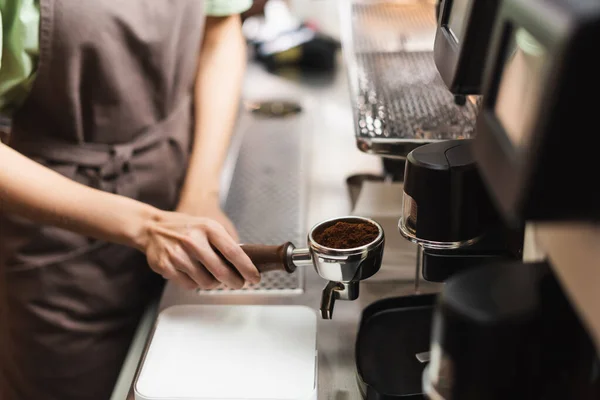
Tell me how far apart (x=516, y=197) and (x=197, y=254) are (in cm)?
47

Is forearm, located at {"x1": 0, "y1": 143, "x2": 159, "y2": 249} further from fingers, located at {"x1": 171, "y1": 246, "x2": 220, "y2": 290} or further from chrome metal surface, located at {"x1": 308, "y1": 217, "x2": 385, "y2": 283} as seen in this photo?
chrome metal surface, located at {"x1": 308, "y1": 217, "x2": 385, "y2": 283}

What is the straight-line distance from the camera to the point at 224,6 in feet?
3.71

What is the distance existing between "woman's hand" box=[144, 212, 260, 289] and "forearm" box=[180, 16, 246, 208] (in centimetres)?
23

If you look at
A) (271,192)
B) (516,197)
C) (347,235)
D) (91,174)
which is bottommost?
(271,192)

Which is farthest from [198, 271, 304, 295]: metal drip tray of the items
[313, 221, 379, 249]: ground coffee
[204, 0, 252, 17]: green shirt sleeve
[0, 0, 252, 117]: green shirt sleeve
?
[204, 0, 252, 17]: green shirt sleeve

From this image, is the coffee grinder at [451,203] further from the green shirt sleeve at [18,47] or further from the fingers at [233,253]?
the green shirt sleeve at [18,47]

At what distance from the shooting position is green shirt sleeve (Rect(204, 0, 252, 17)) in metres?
1.13

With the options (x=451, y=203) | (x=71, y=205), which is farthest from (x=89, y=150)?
(x=451, y=203)

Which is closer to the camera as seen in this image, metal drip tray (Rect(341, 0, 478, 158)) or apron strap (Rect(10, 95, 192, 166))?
metal drip tray (Rect(341, 0, 478, 158))

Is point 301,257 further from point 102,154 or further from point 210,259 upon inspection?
point 102,154

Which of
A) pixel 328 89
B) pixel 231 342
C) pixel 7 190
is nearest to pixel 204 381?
pixel 231 342

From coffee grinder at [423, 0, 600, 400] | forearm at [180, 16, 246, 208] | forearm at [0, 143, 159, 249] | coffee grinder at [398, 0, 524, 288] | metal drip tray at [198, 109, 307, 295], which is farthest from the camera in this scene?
forearm at [180, 16, 246, 208]

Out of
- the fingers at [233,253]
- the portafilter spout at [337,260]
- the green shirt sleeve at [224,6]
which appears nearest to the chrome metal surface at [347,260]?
the portafilter spout at [337,260]

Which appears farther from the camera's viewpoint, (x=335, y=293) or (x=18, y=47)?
(x=18, y=47)
